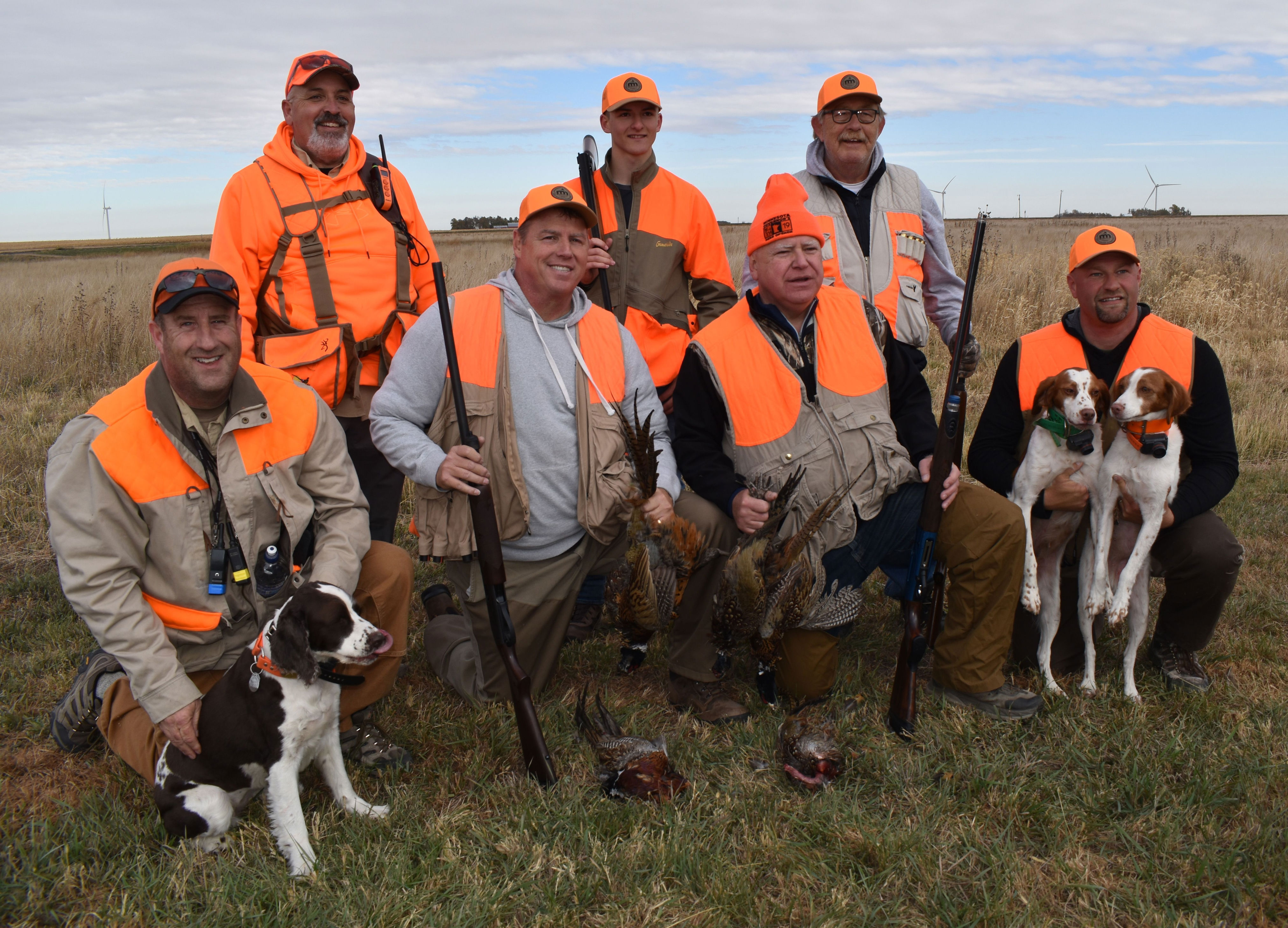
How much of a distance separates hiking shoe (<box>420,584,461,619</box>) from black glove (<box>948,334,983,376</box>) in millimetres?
3000

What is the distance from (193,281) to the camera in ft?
10.6

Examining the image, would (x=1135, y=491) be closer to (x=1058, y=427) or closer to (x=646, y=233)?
(x=1058, y=427)

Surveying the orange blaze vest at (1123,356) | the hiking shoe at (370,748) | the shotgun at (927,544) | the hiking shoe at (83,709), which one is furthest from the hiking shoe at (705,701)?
the hiking shoe at (83,709)

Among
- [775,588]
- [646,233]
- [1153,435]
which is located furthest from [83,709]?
[1153,435]

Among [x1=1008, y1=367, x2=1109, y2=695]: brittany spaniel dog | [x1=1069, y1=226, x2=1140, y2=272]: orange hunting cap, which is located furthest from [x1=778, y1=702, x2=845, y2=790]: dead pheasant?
[x1=1069, y1=226, x2=1140, y2=272]: orange hunting cap

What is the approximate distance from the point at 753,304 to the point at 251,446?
2.23 meters

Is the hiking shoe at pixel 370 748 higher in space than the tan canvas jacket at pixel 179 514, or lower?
lower

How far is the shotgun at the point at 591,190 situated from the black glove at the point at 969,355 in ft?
5.80

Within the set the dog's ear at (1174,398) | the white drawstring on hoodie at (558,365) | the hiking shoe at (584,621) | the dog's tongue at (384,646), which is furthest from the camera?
the hiking shoe at (584,621)

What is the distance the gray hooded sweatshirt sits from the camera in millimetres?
4031

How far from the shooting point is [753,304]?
4223 mm

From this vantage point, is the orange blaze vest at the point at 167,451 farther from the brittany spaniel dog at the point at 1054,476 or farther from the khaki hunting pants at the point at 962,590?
the brittany spaniel dog at the point at 1054,476

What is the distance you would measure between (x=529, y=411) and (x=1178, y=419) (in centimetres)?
300

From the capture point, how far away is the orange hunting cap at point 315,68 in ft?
15.0
